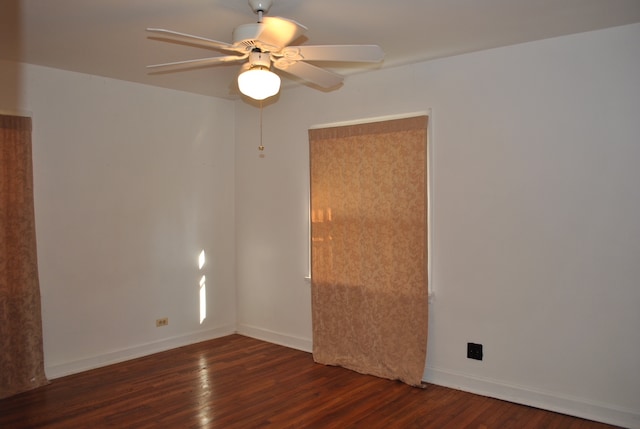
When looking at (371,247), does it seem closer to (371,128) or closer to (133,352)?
(371,128)

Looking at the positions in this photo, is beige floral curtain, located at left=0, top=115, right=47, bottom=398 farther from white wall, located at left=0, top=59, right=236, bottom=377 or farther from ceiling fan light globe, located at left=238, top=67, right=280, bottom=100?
ceiling fan light globe, located at left=238, top=67, right=280, bottom=100

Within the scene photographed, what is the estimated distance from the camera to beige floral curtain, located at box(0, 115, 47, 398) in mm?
3723

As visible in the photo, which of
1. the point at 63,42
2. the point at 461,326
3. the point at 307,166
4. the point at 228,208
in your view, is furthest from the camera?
the point at 228,208

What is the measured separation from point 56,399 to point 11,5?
111 inches

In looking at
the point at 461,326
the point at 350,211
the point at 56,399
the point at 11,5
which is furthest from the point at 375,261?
the point at 11,5

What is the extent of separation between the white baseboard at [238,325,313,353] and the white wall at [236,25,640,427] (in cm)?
138

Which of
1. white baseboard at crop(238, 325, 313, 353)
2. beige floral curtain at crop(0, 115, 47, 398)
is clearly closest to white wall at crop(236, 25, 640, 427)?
white baseboard at crop(238, 325, 313, 353)

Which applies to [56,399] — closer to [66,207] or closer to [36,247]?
[36,247]

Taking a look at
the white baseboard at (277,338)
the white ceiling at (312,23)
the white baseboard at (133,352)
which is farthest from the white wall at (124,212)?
the white ceiling at (312,23)

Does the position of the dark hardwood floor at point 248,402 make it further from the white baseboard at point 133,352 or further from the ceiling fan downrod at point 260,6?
the ceiling fan downrod at point 260,6

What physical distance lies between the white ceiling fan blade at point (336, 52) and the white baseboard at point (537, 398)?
2.59m

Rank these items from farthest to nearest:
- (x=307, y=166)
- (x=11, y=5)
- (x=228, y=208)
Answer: (x=228, y=208)
(x=307, y=166)
(x=11, y=5)

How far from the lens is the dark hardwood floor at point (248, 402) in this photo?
321cm

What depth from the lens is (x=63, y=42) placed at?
11.1 ft
